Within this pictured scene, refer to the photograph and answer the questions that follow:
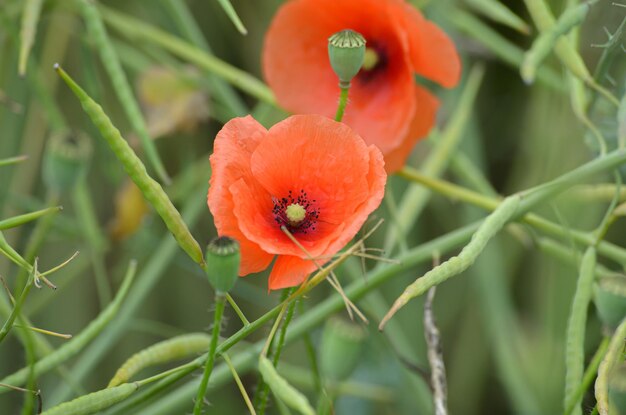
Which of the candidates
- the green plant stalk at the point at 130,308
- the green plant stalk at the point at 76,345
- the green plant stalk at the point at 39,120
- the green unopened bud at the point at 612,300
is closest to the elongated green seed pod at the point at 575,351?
the green unopened bud at the point at 612,300

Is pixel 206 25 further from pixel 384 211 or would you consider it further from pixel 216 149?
pixel 216 149

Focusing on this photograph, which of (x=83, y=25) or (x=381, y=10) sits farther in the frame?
(x=83, y=25)

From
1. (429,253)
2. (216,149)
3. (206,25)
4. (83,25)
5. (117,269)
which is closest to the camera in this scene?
(216,149)

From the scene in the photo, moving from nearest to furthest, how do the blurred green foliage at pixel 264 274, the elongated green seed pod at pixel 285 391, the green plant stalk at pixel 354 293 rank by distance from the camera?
the elongated green seed pod at pixel 285 391, the green plant stalk at pixel 354 293, the blurred green foliage at pixel 264 274

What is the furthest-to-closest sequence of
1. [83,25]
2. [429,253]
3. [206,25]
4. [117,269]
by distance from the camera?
[206,25] < [117,269] < [83,25] < [429,253]

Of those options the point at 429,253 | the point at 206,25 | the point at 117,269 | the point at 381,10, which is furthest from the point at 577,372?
the point at 206,25

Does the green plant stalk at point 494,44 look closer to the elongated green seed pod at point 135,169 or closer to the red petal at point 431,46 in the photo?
Result: the red petal at point 431,46
